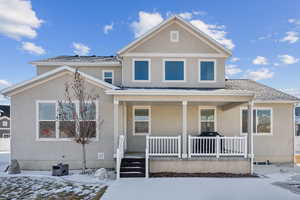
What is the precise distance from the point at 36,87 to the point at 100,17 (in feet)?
34.0

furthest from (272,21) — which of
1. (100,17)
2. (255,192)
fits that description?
(255,192)

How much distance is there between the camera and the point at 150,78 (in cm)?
1116

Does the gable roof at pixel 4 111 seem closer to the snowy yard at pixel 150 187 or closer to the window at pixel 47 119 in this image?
the window at pixel 47 119

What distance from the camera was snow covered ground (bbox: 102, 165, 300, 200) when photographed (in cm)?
629

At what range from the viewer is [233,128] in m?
11.7

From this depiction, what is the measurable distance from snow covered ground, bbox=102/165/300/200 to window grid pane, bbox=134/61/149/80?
538 centimetres

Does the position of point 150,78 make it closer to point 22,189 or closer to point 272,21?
point 22,189

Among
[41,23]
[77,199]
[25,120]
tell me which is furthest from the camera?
[41,23]

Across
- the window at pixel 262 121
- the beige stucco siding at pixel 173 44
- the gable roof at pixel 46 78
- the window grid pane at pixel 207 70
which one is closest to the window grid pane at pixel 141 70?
the beige stucco siding at pixel 173 44

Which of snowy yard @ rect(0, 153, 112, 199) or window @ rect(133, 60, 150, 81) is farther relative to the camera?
window @ rect(133, 60, 150, 81)

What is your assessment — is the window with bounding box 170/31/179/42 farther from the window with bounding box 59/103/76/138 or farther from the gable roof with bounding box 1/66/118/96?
the window with bounding box 59/103/76/138

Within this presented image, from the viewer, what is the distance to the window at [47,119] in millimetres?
9695

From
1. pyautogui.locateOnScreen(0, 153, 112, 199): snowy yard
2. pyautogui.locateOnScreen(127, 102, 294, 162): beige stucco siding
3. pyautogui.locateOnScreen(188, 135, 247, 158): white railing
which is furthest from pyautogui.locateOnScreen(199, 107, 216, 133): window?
pyautogui.locateOnScreen(0, 153, 112, 199): snowy yard

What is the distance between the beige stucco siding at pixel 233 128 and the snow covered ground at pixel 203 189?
279 centimetres
